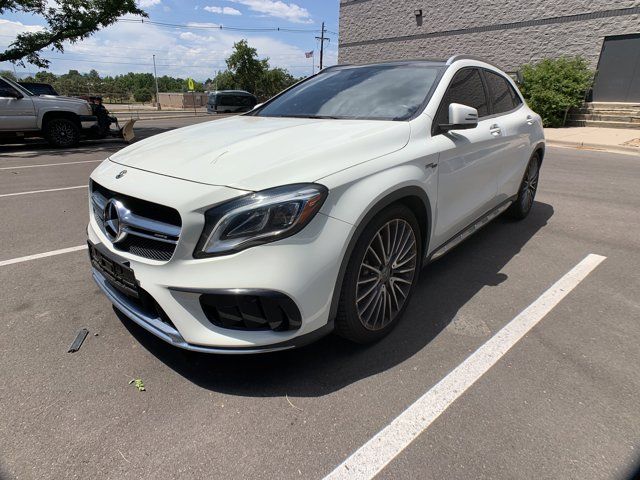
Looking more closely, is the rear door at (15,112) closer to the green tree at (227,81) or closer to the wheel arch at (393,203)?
the wheel arch at (393,203)

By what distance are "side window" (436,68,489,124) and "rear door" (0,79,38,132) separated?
1158 centimetres

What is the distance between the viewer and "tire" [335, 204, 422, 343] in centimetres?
225

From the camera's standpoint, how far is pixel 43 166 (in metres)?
8.99

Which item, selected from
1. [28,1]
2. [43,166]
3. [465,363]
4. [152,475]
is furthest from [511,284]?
[28,1]

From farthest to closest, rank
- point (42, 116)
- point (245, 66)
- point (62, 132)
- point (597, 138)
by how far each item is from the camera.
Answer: point (245, 66), point (597, 138), point (62, 132), point (42, 116)

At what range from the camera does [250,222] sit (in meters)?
1.90

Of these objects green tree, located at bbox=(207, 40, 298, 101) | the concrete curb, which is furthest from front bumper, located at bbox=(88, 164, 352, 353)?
green tree, located at bbox=(207, 40, 298, 101)

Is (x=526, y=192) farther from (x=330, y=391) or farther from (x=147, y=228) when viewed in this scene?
(x=147, y=228)

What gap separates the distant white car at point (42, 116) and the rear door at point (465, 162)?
11572 mm

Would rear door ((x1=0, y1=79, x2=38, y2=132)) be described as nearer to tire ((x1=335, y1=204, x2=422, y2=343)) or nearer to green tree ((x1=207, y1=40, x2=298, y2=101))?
tire ((x1=335, y1=204, x2=422, y2=343))

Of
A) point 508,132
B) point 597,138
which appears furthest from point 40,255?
point 597,138

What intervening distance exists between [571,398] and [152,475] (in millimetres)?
2059

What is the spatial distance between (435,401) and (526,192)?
11.8ft

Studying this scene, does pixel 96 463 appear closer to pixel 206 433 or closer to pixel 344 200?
pixel 206 433
